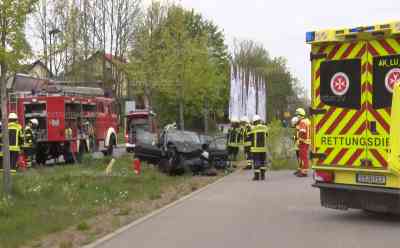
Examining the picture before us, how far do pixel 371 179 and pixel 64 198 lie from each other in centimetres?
636

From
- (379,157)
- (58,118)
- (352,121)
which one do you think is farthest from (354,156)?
(58,118)

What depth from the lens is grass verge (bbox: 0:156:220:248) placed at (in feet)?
33.9

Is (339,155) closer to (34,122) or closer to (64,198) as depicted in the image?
(64,198)

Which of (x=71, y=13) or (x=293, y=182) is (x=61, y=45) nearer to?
(x=293, y=182)

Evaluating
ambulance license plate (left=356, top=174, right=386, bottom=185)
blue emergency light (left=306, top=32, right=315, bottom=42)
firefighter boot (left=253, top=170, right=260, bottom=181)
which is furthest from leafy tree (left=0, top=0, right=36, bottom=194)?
firefighter boot (left=253, top=170, right=260, bottom=181)

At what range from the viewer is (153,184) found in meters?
18.3

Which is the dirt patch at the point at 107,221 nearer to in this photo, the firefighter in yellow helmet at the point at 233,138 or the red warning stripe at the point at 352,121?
the red warning stripe at the point at 352,121

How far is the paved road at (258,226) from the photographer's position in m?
9.52

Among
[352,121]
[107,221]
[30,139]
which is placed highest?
[352,121]

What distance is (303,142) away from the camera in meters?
20.9

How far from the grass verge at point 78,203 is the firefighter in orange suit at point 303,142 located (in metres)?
2.69

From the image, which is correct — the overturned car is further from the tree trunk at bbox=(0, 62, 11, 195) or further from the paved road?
the tree trunk at bbox=(0, 62, 11, 195)

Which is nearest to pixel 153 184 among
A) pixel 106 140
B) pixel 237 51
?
pixel 106 140

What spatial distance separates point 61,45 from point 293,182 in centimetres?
760
